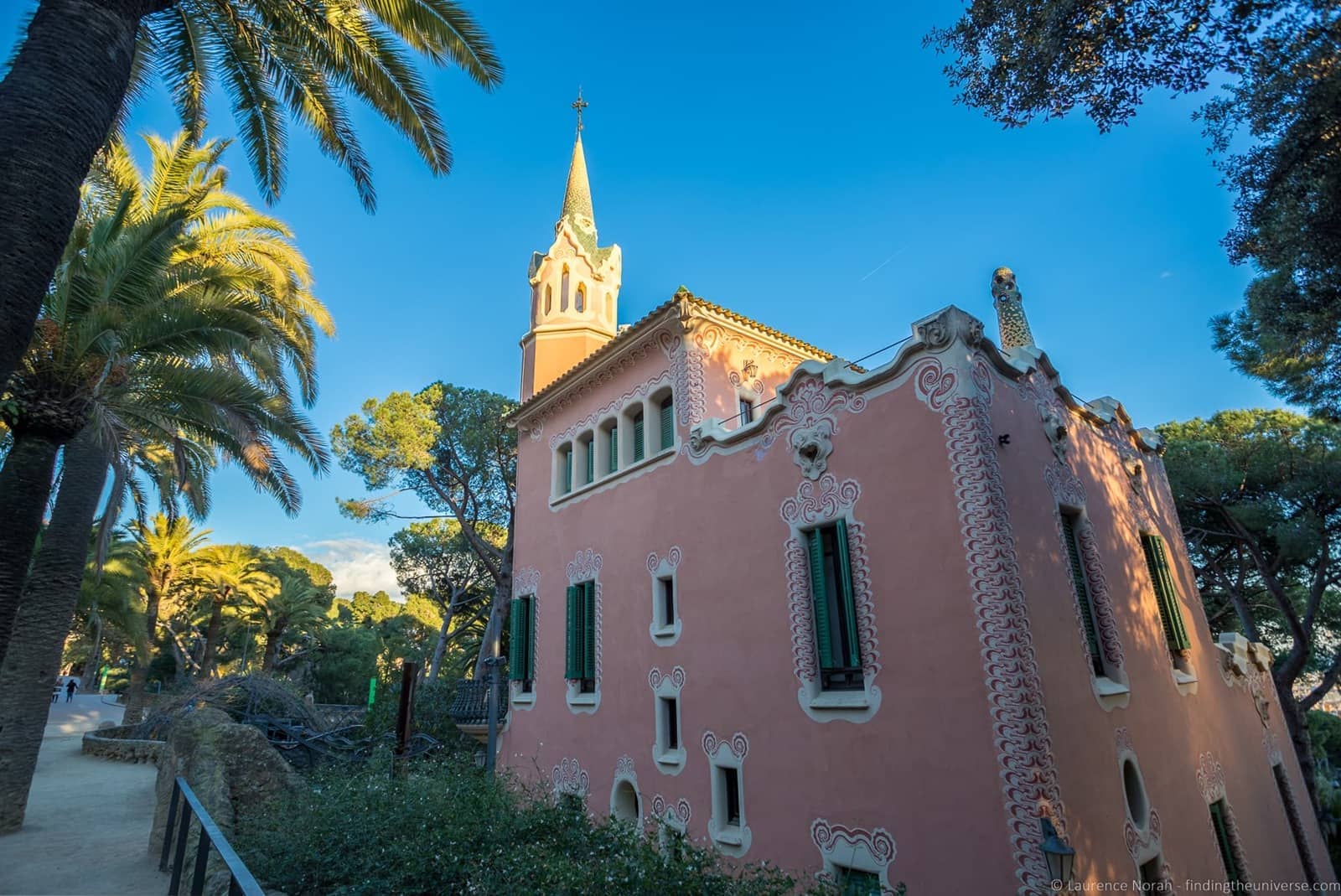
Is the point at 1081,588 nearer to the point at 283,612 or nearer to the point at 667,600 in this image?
the point at 667,600

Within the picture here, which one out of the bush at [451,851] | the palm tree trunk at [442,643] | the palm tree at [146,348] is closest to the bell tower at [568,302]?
the palm tree at [146,348]

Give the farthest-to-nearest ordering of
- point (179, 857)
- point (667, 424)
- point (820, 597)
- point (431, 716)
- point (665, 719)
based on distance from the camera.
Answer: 1. point (431, 716)
2. point (667, 424)
3. point (665, 719)
4. point (820, 597)
5. point (179, 857)

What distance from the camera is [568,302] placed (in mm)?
17094

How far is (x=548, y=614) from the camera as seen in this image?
1361 centimetres

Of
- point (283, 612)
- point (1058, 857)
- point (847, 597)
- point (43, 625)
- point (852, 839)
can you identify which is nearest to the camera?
point (1058, 857)

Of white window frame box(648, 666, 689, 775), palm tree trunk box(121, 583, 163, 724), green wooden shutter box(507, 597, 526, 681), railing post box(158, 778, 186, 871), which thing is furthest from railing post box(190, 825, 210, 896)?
palm tree trunk box(121, 583, 163, 724)

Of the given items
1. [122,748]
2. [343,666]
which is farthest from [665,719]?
[343,666]

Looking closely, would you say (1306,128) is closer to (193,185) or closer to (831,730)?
(831,730)

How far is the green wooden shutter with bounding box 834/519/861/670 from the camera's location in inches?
299

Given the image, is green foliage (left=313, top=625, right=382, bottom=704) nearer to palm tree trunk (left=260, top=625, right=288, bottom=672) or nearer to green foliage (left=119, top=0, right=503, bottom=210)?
palm tree trunk (left=260, top=625, right=288, bottom=672)

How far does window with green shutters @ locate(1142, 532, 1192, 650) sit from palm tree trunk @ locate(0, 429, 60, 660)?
14588mm

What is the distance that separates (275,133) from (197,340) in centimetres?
310

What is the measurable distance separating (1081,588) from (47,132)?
34.8ft

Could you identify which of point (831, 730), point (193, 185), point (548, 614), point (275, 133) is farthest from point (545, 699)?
point (193, 185)
